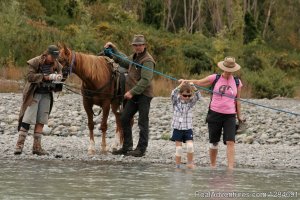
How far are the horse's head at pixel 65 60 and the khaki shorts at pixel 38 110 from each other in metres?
0.57

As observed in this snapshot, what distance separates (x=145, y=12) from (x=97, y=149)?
46.1 meters

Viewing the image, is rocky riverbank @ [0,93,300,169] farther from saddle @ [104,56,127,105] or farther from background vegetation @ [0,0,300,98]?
background vegetation @ [0,0,300,98]

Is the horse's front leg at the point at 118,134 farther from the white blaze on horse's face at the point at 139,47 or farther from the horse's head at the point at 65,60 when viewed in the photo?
the white blaze on horse's face at the point at 139,47

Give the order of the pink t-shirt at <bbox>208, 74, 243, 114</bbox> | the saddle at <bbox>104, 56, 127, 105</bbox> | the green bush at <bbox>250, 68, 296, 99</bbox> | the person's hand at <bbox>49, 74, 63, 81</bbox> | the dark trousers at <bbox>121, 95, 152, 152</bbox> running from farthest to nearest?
the green bush at <bbox>250, 68, 296, 99</bbox>
the saddle at <bbox>104, 56, 127, 105</bbox>
the dark trousers at <bbox>121, 95, 152, 152</bbox>
the person's hand at <bbox>49, 74, 63, 81</bbox>
the pink t-shirt at <bbox>208, 74, 243, 114</bbox>

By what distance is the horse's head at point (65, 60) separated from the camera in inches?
555

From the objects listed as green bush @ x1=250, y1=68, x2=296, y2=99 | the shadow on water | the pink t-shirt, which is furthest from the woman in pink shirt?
green bush @ x1=250, y1=68, x2=296, y2=99

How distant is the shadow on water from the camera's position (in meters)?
10.2

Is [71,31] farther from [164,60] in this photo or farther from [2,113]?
[2,113]

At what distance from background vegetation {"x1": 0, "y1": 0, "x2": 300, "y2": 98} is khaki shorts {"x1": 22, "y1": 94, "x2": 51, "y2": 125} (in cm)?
1538

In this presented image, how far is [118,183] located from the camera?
1120cm

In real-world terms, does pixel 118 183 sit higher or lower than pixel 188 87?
lower

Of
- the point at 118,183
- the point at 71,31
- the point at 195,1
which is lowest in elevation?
the point at 118,183

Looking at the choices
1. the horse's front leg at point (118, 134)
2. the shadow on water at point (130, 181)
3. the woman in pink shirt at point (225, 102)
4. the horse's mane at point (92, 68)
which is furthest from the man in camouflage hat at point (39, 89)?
the woman in pink shirt at point (225, 102)

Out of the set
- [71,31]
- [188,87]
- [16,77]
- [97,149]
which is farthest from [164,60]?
[188,87]
